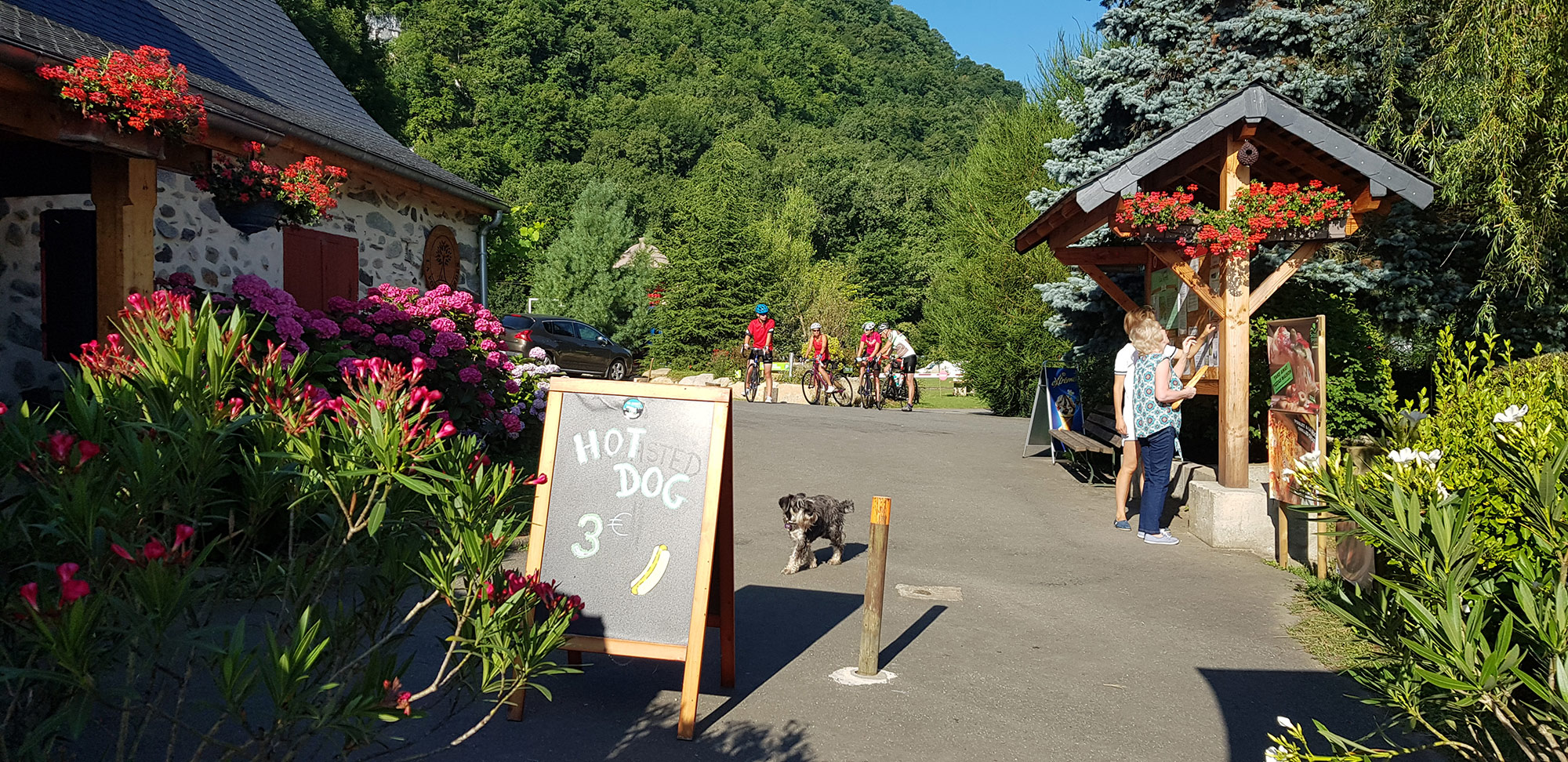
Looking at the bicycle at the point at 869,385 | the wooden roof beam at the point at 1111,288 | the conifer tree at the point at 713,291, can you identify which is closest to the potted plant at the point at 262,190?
the wooden roof beam at the point at 1111,288

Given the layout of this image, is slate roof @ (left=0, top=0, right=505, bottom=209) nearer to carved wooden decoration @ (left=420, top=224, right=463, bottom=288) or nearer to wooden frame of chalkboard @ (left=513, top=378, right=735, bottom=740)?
carved wooden decoration @ (left=420, top=224, right=463, bottom=288)

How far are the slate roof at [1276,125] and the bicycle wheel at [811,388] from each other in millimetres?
13246

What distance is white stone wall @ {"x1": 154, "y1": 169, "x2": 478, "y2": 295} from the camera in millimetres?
9336

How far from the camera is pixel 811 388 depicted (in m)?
22.0

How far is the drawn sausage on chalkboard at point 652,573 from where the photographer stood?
4184 millimetres

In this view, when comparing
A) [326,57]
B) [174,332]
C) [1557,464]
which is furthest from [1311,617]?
[326,57]

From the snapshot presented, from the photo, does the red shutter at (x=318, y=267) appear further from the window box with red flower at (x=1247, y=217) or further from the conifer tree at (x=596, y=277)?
the conifer tree at (x=596, y=277)

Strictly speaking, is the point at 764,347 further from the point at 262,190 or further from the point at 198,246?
the point at 262,190

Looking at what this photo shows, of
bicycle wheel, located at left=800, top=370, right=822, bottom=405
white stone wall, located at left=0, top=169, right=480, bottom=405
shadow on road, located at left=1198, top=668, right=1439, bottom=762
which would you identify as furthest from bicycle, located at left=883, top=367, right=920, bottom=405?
shadow on road, located at left=1198, top=668, right=1439, bottom=762

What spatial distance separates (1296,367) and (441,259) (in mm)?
10481

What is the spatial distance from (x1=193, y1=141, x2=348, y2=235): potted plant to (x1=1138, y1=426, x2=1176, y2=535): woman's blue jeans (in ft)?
21.4

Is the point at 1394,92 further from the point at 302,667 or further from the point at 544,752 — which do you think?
the point at 302,667

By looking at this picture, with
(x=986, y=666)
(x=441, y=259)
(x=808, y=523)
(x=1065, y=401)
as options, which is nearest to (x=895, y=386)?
(x=1065, y=401)

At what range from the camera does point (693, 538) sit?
421 cm
